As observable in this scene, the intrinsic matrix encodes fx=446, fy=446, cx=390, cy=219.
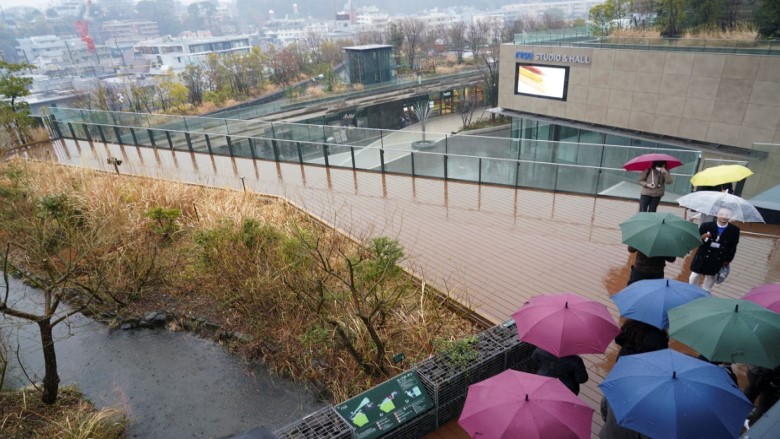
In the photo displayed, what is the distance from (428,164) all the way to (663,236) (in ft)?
17.8

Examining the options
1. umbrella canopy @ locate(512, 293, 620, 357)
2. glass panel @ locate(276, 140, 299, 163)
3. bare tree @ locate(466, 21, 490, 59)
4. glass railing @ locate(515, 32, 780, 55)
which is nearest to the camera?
umbrella canopy @ locate(512, 293, 620, 357)

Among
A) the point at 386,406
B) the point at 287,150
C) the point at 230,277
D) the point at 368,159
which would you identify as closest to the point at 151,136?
the point at 287,150

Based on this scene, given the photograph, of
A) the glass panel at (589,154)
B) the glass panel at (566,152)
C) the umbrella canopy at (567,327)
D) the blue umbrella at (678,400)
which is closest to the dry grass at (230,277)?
the umbrella canopy at (567,327)

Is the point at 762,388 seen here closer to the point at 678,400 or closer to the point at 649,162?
the point at 678,400

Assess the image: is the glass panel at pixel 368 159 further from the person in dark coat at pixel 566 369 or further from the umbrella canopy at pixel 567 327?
the person in dark coat at pixel 566 369

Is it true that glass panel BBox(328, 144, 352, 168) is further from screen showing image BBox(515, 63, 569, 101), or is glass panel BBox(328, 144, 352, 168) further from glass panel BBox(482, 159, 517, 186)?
screen showing image BBox(515, 63, 569, 101)

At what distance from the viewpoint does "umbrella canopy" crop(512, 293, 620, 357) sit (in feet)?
10.5

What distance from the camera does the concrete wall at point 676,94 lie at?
1362 centimetres

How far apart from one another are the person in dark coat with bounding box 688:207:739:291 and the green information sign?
3071 millimetres

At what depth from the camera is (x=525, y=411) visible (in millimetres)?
2525

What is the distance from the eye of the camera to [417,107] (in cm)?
3569

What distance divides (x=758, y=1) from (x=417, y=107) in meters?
21.5

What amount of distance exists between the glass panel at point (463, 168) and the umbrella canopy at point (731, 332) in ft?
18.9

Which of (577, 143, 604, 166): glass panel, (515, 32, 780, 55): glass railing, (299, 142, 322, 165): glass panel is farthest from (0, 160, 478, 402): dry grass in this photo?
(515, 32, 780, 55): glass railing
